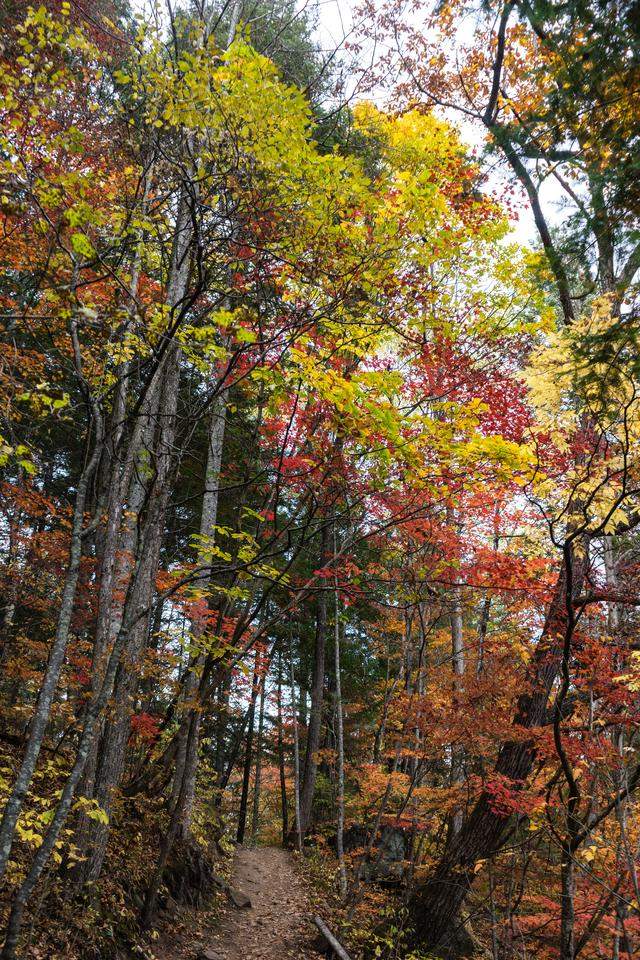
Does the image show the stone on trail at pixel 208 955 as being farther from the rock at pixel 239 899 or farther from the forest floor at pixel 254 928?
the rock at pixel 239 899

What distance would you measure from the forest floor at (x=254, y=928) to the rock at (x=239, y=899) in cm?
6

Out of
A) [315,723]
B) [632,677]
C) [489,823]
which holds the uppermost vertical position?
[632,677]

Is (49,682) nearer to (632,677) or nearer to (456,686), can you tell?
(632,677)

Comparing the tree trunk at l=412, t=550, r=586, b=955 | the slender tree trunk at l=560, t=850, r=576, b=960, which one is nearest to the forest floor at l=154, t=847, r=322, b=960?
the tree trunk at l=412, t=550, r=586, b=955

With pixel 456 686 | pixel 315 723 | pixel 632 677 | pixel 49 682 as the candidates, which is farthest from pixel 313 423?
pixel 315 723

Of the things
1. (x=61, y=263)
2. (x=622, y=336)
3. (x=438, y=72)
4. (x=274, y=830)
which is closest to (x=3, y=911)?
(x=61, y=263)

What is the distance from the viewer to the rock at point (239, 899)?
27.9ft

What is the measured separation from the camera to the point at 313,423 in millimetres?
5277

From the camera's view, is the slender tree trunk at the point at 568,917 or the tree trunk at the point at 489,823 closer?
the slender tree trunk at the point at 568,917

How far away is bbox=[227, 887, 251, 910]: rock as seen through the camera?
8.50 metres

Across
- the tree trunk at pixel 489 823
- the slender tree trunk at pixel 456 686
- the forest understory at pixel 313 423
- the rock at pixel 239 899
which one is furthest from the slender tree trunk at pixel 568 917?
the rock at pixel 239 899

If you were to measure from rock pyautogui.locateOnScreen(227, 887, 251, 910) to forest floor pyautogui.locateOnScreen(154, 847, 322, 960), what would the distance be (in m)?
0.06

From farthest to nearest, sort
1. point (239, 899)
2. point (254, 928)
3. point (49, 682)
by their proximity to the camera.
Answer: point (239, 899) → point (254, 928) → point (49, 682)

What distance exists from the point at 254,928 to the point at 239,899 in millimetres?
724
